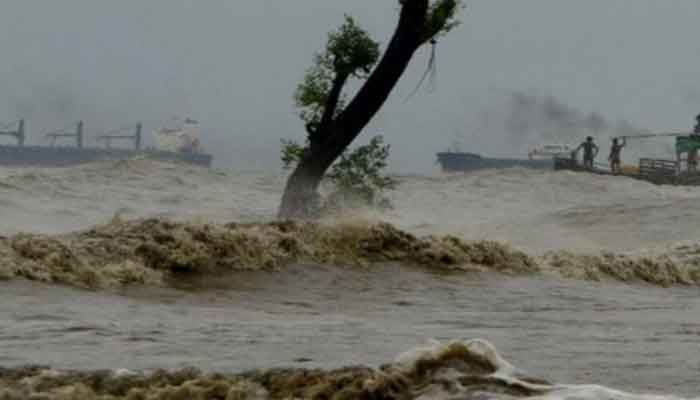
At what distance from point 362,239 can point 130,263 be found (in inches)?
138

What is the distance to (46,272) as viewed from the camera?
11.5 meters

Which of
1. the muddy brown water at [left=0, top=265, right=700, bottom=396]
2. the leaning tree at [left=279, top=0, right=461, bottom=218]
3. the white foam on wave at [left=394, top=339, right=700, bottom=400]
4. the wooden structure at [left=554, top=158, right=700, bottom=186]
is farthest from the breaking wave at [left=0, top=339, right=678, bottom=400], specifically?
the wooden structure at [left=554, top=158, right=700, bottom=186]

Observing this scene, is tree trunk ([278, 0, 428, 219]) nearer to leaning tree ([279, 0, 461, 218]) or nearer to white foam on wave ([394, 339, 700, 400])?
leaning tree ([279, 0, 461, 218])

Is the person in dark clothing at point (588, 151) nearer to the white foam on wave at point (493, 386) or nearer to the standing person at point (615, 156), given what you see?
the standing person at point (615, 156)

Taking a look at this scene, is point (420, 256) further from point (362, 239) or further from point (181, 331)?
point (181, 331)

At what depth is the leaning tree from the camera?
1992 cm

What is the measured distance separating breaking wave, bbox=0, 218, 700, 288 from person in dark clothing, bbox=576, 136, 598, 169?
3342 cm

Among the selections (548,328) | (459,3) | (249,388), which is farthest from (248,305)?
(459,3)

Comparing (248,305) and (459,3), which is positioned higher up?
(459,3)

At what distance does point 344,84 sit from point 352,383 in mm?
14485

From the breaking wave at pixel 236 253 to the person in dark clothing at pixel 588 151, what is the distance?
33423mm

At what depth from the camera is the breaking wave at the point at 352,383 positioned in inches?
235

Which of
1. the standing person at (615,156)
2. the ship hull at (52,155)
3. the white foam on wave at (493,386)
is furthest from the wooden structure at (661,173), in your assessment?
the ship hull at (52,155)

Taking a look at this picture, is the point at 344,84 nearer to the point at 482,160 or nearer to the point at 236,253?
the point at 236,253
